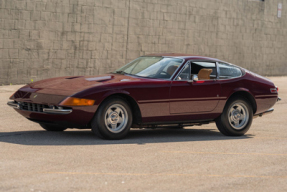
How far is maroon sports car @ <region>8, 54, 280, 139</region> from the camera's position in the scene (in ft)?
27.9

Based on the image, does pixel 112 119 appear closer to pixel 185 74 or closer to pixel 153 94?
pixel 153 94

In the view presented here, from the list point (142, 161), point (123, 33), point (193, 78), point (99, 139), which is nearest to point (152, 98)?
point (193, 78)

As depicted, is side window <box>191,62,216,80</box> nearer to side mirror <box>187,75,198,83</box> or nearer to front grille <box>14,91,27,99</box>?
side mirror <box>187,75,198,83</box>

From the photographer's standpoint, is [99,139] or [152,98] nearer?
[99,139]

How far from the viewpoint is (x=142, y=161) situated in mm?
7285

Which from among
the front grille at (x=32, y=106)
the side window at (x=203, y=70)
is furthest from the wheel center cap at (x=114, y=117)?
the side window at (x=203, y=70)

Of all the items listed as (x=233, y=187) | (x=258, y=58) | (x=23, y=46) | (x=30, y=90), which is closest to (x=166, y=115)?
(x=30, y=90)

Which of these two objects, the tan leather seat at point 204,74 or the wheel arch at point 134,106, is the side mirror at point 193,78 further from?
the wheel arch at point 134,106

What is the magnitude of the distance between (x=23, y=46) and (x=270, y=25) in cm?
1372

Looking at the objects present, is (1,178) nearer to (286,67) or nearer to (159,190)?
(159,190)

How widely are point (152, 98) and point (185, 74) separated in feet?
2.84

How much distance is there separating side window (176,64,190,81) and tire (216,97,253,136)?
914 millimetres

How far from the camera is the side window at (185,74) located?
9514mm

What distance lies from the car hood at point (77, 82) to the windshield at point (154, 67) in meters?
0.31
